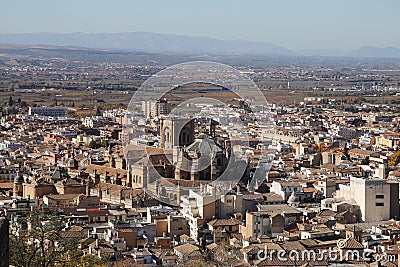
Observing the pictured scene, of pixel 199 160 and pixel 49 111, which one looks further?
pixel 49 111

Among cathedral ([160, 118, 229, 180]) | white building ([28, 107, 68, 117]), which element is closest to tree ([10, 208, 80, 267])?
cathedral ([160, 118, 229, 180])

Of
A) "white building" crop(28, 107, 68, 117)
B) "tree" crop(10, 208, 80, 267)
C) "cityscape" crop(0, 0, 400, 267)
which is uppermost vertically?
"tree" crop(10, 208, 80, 267)

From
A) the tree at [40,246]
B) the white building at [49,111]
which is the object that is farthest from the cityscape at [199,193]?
the white building at [49,111]

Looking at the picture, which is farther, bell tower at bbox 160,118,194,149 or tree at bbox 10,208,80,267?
bell tower at bbox 160,118,194,149

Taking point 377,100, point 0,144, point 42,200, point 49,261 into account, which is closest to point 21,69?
point 377,100

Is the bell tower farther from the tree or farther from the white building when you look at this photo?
the white building

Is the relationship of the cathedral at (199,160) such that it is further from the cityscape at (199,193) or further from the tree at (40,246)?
the tree at (40,246)

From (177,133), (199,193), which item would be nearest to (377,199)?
(199,193)

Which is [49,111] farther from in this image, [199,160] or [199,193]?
[199,193]
